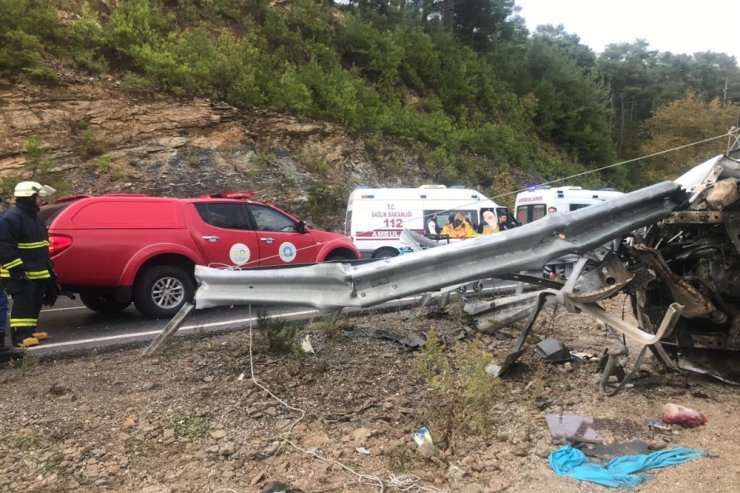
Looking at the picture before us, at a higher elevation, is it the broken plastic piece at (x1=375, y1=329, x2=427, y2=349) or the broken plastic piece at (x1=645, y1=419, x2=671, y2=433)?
the broken plastic piece at (x1=375, y1=329, x2=427, y2=349)

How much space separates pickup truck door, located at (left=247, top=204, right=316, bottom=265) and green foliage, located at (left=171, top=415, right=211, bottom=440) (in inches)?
194

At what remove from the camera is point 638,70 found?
5541 centimetres

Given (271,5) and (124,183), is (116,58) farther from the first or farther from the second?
(271,5)

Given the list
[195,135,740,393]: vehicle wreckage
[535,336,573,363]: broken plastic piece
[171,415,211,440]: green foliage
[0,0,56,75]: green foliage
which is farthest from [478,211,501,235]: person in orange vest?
[0,0,56,75]: green foliage

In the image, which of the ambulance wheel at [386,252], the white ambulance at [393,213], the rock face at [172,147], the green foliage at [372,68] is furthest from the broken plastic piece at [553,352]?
the green foliage at [372,68]

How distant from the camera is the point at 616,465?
3090mm

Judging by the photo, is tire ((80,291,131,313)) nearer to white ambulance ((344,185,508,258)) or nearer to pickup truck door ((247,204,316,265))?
pickup truck door ((247,204,316,265))

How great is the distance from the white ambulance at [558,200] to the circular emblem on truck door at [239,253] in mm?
8819

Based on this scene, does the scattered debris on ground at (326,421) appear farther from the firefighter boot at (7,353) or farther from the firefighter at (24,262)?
the firefighter at (24,262)

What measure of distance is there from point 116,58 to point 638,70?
54303 millimetres

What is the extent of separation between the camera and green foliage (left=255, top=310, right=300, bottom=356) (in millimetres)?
5035

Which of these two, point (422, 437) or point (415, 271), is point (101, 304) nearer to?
point (415, 271)

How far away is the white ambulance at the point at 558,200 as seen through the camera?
14.7 m

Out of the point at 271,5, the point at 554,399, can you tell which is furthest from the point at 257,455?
the point at 271,5
